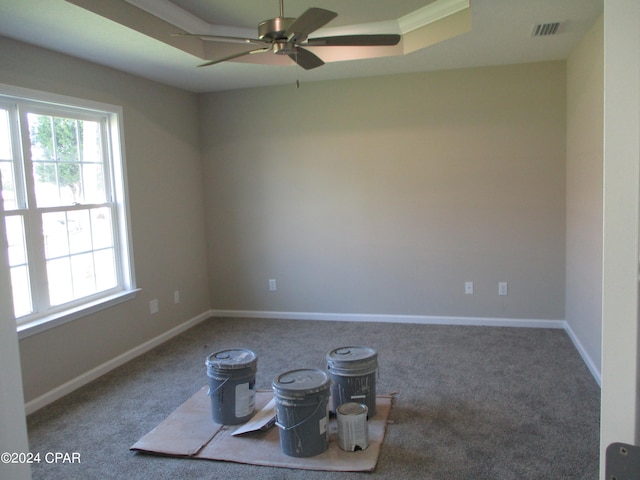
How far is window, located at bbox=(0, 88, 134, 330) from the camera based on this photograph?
3371 mm

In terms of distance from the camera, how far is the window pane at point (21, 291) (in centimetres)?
337

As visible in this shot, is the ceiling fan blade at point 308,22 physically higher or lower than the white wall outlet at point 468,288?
higher

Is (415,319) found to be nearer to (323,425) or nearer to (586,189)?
(586,189)

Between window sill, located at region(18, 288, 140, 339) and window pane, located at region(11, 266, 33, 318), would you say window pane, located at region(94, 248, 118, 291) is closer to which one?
Result: window sill, located at region(18, 288, 140, 339)

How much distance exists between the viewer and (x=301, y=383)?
2.66m

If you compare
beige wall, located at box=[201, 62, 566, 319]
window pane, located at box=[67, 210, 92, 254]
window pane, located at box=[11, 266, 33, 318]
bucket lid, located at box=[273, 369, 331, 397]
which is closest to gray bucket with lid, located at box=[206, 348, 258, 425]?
bucket lid, located at box=[273, 369, 331, 397]

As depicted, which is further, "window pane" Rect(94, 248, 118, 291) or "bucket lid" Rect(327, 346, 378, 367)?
"window pane" Rect(94, 248, 118, 291)

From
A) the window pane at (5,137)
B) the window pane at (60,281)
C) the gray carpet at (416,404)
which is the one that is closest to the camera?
the gray carpet at (416,404)

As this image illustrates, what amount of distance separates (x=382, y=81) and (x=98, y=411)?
12.8 feet

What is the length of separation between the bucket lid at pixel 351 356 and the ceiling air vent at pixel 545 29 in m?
2.62

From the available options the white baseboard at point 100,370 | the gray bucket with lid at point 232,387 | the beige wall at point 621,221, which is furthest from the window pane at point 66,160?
the beige wall at point 621,221

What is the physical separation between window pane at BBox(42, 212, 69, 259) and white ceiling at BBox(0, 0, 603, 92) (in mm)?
1234

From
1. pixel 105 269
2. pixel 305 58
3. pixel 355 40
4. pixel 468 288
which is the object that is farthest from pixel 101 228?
pixel 468 288

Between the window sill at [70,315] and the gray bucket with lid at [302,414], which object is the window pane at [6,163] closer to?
the window sill at [70,315]
